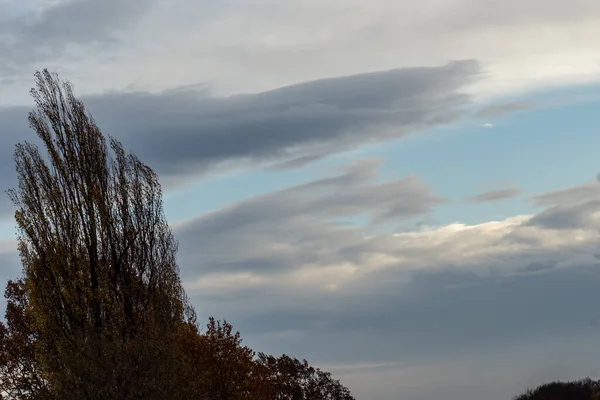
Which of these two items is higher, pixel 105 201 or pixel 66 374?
pixel 105 201

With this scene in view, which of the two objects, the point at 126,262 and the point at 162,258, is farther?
the point at 162,258

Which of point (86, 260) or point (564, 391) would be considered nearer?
point (86, 260)

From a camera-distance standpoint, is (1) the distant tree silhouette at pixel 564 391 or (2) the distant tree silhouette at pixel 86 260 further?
(1) the distant tree silhouette at pixel 564 391

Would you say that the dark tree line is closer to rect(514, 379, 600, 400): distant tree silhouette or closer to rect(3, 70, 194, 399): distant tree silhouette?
rect(3, 70, 194, 399): distant tree silhouette

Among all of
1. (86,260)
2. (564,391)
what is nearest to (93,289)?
(86,260)

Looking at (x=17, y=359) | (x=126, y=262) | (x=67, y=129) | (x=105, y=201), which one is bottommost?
(x=17, y=359)

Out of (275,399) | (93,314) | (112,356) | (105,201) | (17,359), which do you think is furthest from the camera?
(275,399)

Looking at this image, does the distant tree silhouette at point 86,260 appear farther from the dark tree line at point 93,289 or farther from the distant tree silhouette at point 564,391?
the distant tree silhouette at point 564,391

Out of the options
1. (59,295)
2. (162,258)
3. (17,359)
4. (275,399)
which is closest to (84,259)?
(59,295)

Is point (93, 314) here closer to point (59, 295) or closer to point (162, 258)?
point (59, 295)

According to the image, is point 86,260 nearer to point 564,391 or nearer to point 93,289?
point 93,289

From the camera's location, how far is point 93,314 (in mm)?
44875

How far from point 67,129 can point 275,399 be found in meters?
32.1

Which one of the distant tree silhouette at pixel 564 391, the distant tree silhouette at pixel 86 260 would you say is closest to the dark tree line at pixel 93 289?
the distant tree silhouette at pixel 86 260
